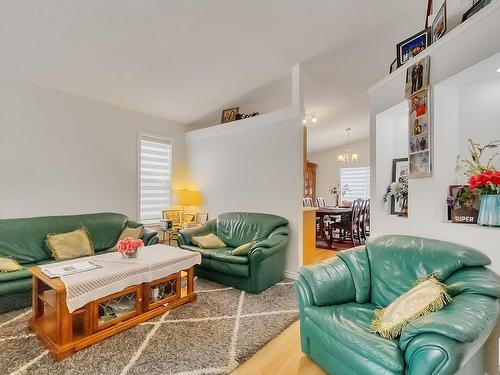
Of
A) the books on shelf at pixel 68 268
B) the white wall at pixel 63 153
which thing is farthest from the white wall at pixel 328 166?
the books on shelf at pixel 68 268

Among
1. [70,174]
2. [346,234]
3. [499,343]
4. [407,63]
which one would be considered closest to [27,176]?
[70,174]

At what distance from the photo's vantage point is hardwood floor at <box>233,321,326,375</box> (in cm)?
182

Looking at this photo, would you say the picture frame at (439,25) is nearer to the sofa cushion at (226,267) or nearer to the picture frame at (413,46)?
the picture frame at (413,46)

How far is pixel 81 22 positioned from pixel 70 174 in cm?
209

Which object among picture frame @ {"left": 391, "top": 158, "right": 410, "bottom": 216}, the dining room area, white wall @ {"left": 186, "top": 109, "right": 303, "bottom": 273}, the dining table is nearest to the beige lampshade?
white wall @ {"left": 186, "top": 109, "right": 303, "bottom": 273}

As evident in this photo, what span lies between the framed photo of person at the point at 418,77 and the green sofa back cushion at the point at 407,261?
1242 mm

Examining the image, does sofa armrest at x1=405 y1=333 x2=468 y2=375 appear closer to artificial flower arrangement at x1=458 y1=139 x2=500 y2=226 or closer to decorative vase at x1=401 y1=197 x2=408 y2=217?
artificial flower arrangement at x1=458 y1=139 x2=500 y2=226

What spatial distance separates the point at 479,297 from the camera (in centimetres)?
138

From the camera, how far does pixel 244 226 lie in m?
3.99

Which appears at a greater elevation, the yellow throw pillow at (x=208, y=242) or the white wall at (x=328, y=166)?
the white wall at (x=328, y=166)

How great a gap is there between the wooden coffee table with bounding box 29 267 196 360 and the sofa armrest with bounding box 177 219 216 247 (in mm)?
1103

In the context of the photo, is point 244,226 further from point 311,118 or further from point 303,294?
point 311,118

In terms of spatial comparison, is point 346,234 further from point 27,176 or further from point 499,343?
point 27,176

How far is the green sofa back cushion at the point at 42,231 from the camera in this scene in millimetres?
2992
